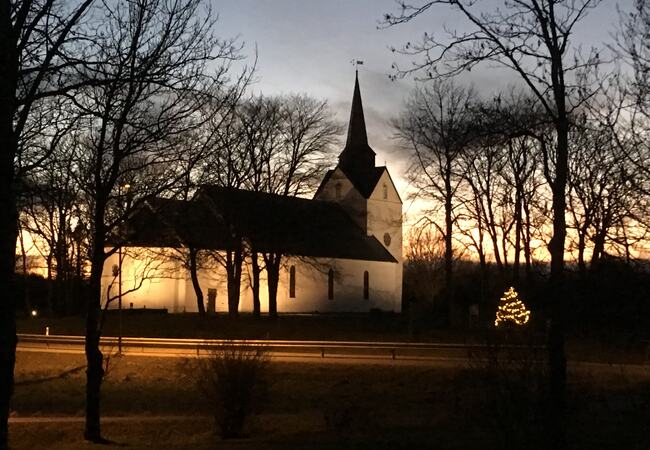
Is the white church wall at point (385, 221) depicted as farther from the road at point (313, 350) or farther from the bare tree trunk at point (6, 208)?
the bare tree trunk at point (6, 208)

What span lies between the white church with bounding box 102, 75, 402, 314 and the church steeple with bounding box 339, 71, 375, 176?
11cm

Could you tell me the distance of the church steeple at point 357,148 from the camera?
8594 cm

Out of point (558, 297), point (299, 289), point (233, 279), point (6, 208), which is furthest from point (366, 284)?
point (6, 208)

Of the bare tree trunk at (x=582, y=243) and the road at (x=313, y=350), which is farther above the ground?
the bare tree trunk at (x=582, y=243)

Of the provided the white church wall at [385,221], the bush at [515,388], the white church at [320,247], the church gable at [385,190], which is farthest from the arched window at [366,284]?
the bush at [515,388]

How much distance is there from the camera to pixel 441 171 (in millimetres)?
42094

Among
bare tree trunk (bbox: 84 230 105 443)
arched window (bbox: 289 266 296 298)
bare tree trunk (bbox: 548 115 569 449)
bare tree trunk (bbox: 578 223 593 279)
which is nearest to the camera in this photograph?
bare tree trunk (bbox: 548 115 569 449)

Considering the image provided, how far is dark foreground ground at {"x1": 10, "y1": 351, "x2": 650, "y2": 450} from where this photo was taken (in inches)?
410

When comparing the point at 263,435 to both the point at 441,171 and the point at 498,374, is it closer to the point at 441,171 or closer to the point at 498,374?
the point at 498,374

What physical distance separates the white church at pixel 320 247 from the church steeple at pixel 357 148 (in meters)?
0.11

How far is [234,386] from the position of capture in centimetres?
1596

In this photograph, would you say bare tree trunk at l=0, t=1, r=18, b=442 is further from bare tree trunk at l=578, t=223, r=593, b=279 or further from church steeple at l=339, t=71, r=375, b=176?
church steeple at l=339, t=71, r=375, b=176

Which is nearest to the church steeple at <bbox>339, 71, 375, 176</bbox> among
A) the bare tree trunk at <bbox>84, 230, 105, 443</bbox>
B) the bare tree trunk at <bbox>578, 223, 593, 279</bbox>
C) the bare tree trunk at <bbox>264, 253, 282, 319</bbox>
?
the bare tree trunk at <bbox>264, 253, 282, 319</bbox>

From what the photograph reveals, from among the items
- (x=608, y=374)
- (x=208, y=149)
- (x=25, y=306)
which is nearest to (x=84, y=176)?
(x=208, y=149)
